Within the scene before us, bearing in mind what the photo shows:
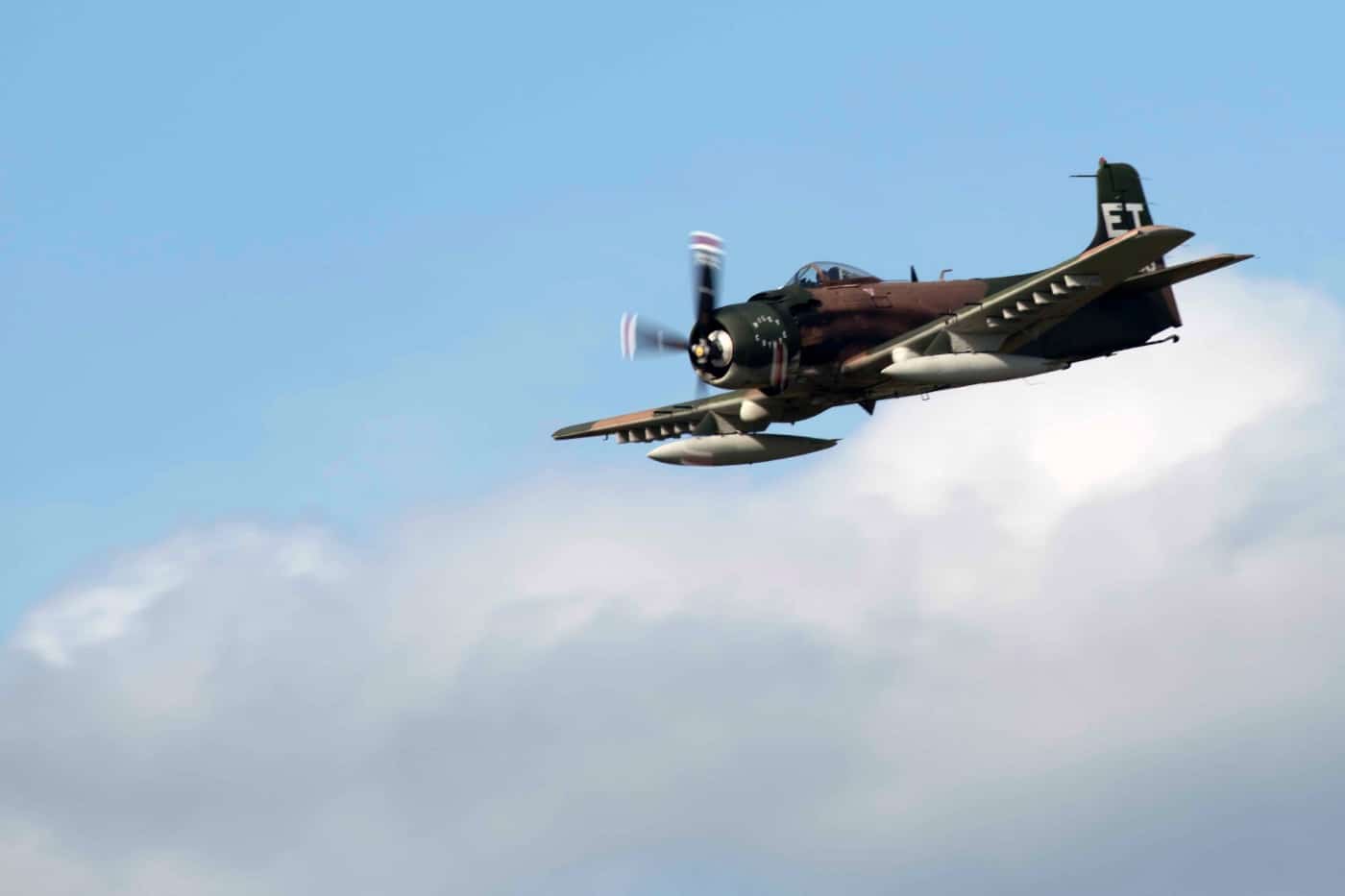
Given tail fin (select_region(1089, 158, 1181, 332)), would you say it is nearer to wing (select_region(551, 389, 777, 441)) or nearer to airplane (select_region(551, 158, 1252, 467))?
airplane (select_region(551, 158, 1252, 467))

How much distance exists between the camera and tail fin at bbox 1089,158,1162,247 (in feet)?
154

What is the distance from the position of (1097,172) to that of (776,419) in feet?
30.4

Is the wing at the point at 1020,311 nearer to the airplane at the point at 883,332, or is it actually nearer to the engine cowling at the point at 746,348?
the airplane at the point at 883,332

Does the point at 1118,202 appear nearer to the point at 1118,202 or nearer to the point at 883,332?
the point at 1118,202

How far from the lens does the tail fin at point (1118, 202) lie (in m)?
47.0

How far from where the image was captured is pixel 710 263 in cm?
4219

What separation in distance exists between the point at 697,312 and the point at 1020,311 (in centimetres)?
602

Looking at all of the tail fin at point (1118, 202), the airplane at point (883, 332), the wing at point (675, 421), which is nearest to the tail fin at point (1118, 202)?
the tail fin at point (1118, 202)

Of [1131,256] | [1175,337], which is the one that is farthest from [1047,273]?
[1175,337]

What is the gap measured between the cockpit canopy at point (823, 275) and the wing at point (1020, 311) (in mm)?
1671

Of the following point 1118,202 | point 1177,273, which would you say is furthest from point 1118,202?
point 1177,273

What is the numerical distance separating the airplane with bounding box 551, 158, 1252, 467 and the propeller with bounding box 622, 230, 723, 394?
2 centimetres

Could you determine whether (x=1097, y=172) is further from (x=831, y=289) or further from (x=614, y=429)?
(x=614, y=429)

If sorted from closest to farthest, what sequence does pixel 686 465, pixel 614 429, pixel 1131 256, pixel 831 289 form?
pixel 1131 256
pixel 831 289
pixel 686 465
pixel 614 429
